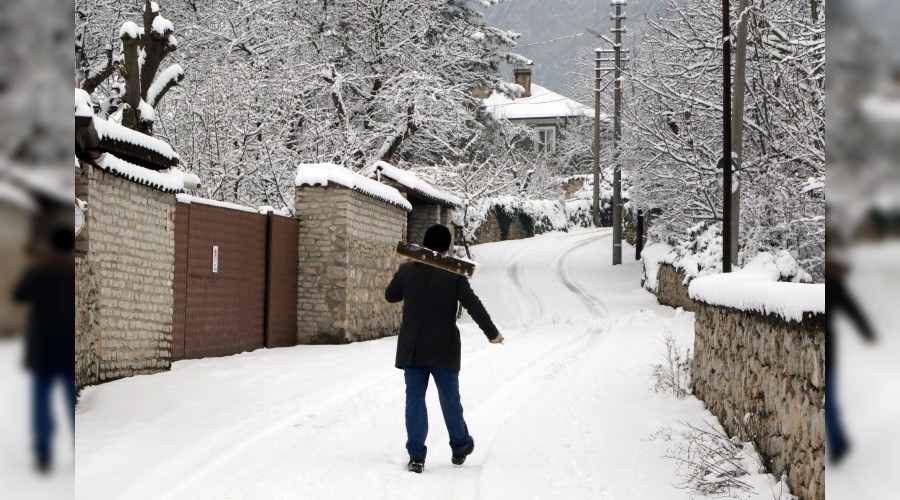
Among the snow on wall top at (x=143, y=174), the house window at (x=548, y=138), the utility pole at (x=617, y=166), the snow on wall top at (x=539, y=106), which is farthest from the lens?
the snow on wall top at (x=539, y=106)

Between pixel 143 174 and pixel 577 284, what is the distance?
65.5ft

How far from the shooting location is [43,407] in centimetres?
88

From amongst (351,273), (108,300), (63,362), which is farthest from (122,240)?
(63,362)

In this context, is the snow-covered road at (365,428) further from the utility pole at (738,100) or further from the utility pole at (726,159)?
the utility pole at (738,100)

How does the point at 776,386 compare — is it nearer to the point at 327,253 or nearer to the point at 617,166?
the point at 327,253

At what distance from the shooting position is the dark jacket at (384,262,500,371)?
6.12 meters

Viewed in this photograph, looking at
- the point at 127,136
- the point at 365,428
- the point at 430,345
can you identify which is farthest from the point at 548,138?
the point at 430,345

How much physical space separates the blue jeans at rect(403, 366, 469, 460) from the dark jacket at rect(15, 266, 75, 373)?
526cm

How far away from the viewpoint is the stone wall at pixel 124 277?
855cm

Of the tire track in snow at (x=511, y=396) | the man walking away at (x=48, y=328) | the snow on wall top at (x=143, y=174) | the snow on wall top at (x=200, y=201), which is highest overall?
the snow on wall top at (x=143, y=174)

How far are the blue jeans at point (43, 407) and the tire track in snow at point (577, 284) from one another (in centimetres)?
2049

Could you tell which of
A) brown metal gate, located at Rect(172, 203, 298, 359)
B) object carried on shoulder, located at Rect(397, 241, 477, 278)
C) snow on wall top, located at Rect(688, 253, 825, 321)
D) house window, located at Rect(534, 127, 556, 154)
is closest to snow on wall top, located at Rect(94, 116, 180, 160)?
brown metal gate, located at Rect(172, 203, 298, 359)

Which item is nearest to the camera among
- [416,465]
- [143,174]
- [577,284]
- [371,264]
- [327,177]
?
→ [416,465]

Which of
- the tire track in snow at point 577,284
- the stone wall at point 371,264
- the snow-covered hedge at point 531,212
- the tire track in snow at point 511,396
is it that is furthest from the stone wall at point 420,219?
the snow-covered hedge at point 531,212
